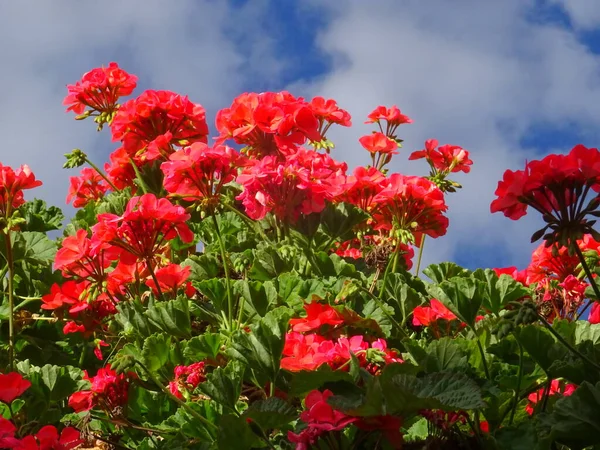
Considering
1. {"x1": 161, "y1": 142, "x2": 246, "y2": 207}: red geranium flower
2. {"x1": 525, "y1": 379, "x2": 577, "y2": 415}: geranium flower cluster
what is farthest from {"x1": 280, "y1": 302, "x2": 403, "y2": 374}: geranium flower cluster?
{"x1": 161, "y1": 142, "x2": 246, "y2": 207}: red geranium flower

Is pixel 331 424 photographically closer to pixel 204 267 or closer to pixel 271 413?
pixel 271 413

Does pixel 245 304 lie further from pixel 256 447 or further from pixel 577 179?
pixel 577 179

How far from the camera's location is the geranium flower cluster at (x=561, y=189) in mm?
2248

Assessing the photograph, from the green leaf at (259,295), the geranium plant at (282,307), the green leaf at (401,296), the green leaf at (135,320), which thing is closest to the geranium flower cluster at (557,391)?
the geranium plant at (282,307)

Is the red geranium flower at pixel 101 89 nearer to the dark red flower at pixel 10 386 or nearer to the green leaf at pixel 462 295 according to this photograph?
the dark red flower at pixel 10 386

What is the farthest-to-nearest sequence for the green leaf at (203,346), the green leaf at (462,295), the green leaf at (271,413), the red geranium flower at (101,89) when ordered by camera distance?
the red geranium flower at (101,89) < the green leaf at (203,346) < the green leaf at (462,295) < the green leaf at (271,413)

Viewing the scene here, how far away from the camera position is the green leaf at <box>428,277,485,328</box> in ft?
8.63

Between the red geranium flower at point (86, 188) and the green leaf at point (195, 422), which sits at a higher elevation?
the red geranium flower at point (86, 188)

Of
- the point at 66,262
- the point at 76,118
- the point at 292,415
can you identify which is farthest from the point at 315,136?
the point at 292,415

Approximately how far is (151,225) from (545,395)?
141 cm

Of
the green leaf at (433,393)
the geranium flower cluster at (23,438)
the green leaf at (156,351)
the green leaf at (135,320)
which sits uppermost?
the green leaf at (135,320)

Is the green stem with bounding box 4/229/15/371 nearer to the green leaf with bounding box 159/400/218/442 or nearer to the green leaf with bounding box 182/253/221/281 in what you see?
the green leaf with bounding box 182/253/221/281

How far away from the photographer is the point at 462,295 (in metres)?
2.63

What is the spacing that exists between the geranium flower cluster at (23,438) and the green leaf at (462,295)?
112 cm
